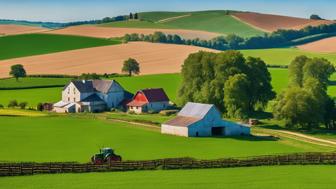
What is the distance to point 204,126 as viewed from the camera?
256 ft

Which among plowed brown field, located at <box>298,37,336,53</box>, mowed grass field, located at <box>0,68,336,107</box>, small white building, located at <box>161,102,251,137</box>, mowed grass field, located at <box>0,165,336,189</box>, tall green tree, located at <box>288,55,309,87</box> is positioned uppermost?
plowed brown field, located at <box>298,37,336,53</box>

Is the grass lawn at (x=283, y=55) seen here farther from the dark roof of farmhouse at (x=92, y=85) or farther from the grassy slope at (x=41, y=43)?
the dark roof of farmhouse at (x=92, y=85)

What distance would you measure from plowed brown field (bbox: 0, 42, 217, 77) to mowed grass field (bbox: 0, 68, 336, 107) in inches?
404

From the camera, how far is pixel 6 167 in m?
50.0

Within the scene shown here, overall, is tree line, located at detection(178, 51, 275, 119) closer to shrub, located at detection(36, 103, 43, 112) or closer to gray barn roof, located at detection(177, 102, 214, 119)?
gray barn roof, located at detection(177, 102, 214, 119)

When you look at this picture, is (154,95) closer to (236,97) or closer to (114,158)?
(236,97)

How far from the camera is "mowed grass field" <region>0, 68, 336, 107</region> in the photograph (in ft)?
372

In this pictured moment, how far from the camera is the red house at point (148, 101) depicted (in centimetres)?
10544

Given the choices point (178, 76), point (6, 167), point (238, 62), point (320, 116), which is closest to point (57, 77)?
point (178, 76)

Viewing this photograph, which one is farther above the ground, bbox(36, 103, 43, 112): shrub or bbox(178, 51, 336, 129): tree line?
bbox(178, 51, 336, 129): tree line

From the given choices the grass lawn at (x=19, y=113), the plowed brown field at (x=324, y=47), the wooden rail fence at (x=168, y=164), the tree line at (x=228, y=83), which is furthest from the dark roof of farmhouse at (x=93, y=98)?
the plowed brown field at (x=324, y=47)

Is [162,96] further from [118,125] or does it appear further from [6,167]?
[6,167]

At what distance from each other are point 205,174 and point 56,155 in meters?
14.2

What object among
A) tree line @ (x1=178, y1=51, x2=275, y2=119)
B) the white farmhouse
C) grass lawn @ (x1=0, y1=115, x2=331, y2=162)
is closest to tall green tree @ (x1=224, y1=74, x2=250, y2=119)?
tree line @ (x1=178, y1=51, x2=275, y2=119)
